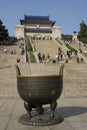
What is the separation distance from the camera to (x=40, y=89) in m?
8.12

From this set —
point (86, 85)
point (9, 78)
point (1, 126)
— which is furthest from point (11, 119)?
point (9, 78)

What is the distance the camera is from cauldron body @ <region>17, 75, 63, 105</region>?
8125 millimetres

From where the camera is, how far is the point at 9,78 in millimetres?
19750

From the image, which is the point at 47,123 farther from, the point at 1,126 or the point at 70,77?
the point at 70,77

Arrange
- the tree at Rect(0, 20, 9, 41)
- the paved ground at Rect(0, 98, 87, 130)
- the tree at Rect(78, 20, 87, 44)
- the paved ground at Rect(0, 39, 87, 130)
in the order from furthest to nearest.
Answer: the tree at Rect(78, 20, 87, 44)
the tree at Rect(0, 20, 9, 41)
the paved ground at Rect(0, 39, 87, 130)
the paved ground at Rect(0, 98, 87, 130)

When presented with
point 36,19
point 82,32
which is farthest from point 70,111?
point 36,19

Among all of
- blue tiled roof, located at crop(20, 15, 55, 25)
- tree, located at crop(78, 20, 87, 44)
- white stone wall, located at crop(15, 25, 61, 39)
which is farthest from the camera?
blue tiled roof, located at crop(20, 15, 55, 25)

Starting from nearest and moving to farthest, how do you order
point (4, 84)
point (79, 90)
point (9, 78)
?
point (79, 90) → point (4, 84) → point (9, 78)

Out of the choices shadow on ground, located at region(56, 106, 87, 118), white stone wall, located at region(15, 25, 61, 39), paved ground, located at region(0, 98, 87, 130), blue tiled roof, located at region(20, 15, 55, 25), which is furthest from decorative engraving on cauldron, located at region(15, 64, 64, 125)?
blue tiled roof, located at region(20, 15, 55, 25)

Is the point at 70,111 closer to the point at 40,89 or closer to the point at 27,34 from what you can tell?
the point at 40,89

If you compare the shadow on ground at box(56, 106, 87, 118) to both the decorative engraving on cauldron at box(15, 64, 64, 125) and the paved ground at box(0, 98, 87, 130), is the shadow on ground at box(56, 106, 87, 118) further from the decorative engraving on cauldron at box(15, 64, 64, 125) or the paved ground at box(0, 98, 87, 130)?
the decorative engraving on cauldron at box(15, 64, 64, 125)

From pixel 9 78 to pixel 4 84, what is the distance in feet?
6.61

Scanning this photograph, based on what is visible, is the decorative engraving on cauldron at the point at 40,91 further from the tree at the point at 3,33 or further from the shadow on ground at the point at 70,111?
the tree at the point at 3,33

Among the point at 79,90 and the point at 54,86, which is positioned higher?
the point at 54,86
